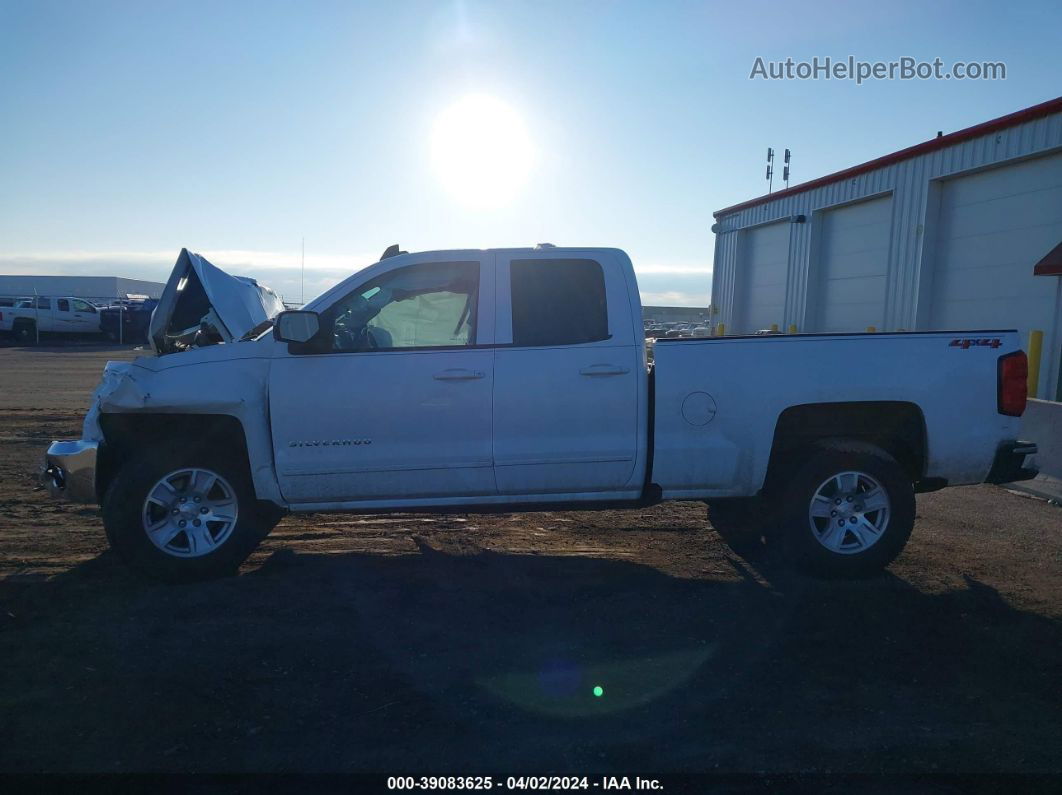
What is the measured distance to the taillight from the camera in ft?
18.2

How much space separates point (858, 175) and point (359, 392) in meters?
14.8

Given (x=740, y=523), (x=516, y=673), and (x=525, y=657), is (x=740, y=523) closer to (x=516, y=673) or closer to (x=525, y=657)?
(x=525, y=657)

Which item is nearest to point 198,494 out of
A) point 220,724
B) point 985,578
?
point 220,724

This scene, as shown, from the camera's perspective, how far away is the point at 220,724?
3629 mm

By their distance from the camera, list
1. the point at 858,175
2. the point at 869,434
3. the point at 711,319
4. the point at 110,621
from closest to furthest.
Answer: the point at 110,621, the point at 869,434, the point at 858,175, the point at 711,319

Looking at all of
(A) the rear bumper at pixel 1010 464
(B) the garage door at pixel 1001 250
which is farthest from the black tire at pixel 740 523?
(B) the garage door at pixel 1001 250

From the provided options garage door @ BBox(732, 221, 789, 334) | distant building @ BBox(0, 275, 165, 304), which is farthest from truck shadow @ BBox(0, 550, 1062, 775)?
distant building @ BBox(0, 275, 165, 304)

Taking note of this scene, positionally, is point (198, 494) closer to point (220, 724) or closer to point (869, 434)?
point (220, 724)

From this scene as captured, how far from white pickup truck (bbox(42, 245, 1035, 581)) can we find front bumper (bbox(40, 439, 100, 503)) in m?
0.01

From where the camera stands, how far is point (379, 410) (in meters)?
5.38

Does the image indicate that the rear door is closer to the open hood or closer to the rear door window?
the rear door window

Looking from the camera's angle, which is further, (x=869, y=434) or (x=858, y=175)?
(x=858, y=175)

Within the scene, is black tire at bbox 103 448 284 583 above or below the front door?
below

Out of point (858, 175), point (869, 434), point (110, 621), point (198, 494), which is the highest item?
point (858, 175)
